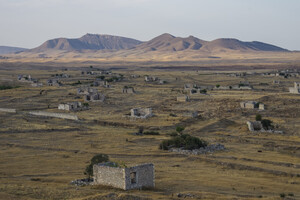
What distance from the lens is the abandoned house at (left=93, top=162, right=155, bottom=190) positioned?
67.5 feet

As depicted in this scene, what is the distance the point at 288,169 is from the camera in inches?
1056

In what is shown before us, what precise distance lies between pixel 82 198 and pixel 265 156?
16.2 metres

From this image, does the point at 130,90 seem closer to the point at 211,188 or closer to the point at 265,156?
the point at 265,156

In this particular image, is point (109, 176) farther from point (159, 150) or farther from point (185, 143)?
point (185, 143)

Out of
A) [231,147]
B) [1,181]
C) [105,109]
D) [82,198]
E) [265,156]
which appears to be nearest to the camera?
[82,198]

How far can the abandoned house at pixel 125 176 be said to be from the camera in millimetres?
20578

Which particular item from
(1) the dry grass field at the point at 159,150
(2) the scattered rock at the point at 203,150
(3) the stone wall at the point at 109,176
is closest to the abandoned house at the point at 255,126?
(1) the dry grass field at the point at 159,150

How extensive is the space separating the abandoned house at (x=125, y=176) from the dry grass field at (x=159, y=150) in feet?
1.48

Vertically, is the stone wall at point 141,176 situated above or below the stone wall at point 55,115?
above

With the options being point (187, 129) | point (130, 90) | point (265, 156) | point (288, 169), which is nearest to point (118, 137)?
point (187, 129)

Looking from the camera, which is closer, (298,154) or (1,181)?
(1,181)

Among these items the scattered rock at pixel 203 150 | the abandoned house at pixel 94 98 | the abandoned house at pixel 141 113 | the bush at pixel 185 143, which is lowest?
the scattered rock at pixel 203 150

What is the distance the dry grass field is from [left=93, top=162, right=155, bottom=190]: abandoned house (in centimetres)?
45

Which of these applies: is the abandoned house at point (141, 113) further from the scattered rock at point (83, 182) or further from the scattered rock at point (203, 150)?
the scattered rock at point (83, 182)
